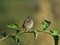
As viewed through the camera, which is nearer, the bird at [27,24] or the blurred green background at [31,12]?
the bird at [27,24]

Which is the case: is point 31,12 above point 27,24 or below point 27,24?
below

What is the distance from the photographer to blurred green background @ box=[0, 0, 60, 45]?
11.9 m

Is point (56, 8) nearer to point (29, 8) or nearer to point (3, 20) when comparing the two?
point (29, 8)

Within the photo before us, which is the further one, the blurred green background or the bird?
the blurred green background

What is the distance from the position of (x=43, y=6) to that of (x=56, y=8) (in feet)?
1.68

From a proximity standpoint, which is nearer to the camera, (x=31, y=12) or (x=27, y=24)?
(x=27, y=24)

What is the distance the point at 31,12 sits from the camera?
1305cm

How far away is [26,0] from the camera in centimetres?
1365

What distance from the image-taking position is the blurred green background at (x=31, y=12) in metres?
11.9

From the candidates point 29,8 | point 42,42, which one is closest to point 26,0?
point 29,8

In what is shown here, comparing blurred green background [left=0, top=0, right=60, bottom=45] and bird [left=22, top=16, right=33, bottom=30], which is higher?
bird [left=22, top=16, right=33, bottom=30]

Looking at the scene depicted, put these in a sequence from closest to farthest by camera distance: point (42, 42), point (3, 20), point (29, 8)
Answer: point (42, 42) → point (3, 20) → point (29, 8)

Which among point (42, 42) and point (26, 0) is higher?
point (26, 0)

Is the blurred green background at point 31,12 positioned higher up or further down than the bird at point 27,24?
further down
